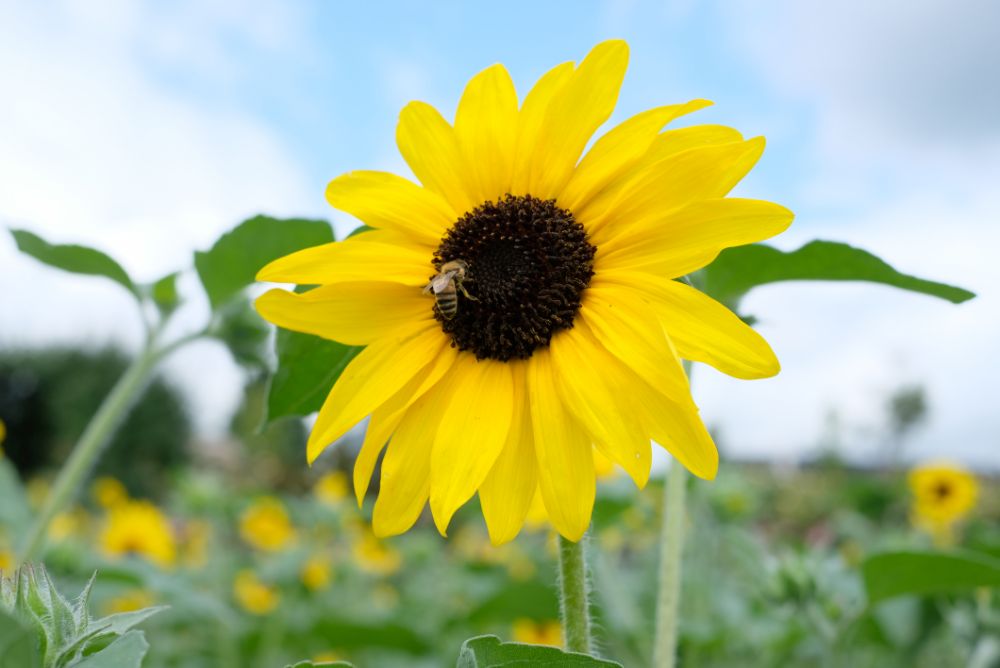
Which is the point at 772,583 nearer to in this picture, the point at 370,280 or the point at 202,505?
the point at 370,280

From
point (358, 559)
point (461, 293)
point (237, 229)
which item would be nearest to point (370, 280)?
point (461, 293)

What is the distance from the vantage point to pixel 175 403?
741 inches

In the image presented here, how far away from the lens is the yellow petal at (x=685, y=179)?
101cm

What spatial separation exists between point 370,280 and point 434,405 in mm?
167

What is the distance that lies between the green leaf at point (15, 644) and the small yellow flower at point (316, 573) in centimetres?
317

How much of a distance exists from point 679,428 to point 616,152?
33 cm

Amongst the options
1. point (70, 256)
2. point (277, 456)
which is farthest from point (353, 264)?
point (277, 456)

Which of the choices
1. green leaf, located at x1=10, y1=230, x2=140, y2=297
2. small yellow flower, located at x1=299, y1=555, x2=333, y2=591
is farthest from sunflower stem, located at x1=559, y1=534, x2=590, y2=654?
small yellow flower, located at x1=299, y1=555, x2=333, y2=591

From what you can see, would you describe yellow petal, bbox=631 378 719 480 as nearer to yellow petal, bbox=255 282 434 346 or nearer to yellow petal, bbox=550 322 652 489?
yellow petal, bbox=550 322 652 489

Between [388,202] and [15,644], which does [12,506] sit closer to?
[388,202]

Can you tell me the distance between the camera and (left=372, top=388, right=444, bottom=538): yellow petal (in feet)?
3.43

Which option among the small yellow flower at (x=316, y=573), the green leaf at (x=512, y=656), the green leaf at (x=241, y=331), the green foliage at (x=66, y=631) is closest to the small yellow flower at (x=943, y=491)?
the small yellow flower at (x=316, y=573)

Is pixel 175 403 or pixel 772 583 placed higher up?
pixel 175 403

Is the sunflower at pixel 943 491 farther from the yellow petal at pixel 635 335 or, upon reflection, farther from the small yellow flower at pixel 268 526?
the yellow petal at pixel 635 335
